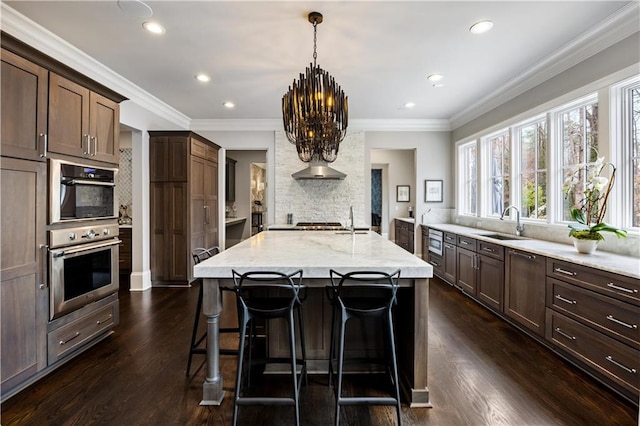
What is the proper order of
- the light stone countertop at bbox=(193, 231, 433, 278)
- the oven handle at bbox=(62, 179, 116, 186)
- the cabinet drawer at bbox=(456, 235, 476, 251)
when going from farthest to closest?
the cabinet drawer at bbox=(456, 235, 476, 251) < the oven handle at bbox=(62, 179, 116, 186) < the light stone countertop at bbox=(193, 231, 433, 278)

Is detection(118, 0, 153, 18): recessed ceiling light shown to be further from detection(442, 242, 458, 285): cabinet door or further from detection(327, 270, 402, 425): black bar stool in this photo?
detection(442, 242, 458, 285): cabinet door

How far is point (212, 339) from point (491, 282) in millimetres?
3147

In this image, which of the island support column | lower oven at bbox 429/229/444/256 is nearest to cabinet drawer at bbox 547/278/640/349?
lower oven at bbox 429/229/444/256

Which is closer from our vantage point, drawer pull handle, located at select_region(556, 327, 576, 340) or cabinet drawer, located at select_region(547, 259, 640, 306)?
cabinet drawer, located at select_region(547, 259, 640, 306)

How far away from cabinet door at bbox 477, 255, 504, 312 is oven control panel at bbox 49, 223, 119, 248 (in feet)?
13.1

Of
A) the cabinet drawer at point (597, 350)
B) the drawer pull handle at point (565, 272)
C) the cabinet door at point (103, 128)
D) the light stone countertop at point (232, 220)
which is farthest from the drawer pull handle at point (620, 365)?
the light stone countertop at point (232, 220)

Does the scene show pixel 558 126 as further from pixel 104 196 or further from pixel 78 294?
pixel 78 294

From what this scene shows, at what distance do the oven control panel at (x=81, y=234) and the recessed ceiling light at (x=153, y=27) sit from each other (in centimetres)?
180

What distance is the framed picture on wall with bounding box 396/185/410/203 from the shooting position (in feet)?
→ 29.3

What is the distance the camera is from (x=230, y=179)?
7949mm

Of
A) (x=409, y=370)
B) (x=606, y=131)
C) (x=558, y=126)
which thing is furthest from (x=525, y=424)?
(x=558, y=126)

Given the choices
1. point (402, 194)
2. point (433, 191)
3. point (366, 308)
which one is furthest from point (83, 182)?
point (402, 194)

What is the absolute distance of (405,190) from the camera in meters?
8.95

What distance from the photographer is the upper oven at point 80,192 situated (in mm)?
2343
